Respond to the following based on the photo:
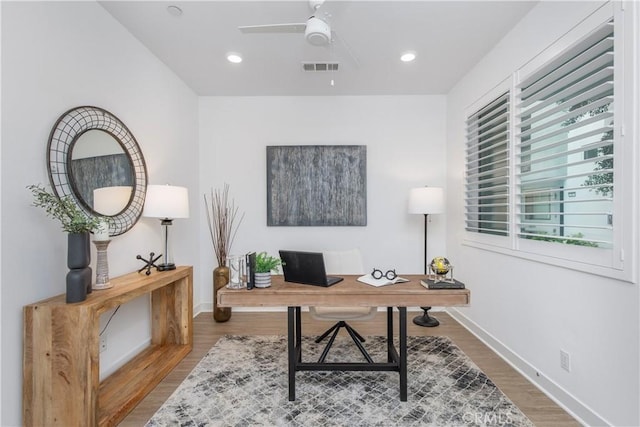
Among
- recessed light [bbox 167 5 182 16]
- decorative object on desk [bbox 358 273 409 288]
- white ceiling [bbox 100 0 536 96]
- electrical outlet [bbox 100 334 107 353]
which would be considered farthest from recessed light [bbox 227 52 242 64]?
electrical outlet [bbox 100 334 107 353]

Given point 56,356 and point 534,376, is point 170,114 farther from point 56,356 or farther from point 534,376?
point 534,376

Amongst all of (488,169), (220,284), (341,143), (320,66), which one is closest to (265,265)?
(220,284)

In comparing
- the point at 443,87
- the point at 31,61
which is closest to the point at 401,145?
the point at 443,87

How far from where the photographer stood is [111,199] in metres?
2.16

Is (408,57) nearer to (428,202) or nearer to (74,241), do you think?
(428,202)

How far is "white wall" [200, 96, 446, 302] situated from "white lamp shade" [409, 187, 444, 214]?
1.64 ft

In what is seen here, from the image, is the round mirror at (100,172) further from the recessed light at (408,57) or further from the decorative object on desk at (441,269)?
the recessed light at (408,57)

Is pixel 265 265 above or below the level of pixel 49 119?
below

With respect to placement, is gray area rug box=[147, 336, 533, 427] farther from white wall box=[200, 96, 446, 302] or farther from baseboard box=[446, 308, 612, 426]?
white wall box=[200, 96, 446, 302]

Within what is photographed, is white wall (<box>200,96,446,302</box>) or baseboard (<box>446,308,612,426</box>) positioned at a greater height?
white wall (<box>200,96,446,302</box>)

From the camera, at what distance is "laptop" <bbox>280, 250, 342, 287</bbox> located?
1888 mm

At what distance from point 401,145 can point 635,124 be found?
2341 millimetres

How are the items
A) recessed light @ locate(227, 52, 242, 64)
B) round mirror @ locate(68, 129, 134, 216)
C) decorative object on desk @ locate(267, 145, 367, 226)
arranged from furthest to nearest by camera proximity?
decorative object on desk @ locate(267, 145, 367, 226) → recessed light @ locate(227, 52, 242, 64) → round mirror @ locate(68, 129, 134, 216)

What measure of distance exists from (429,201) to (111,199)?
2.97 metres
